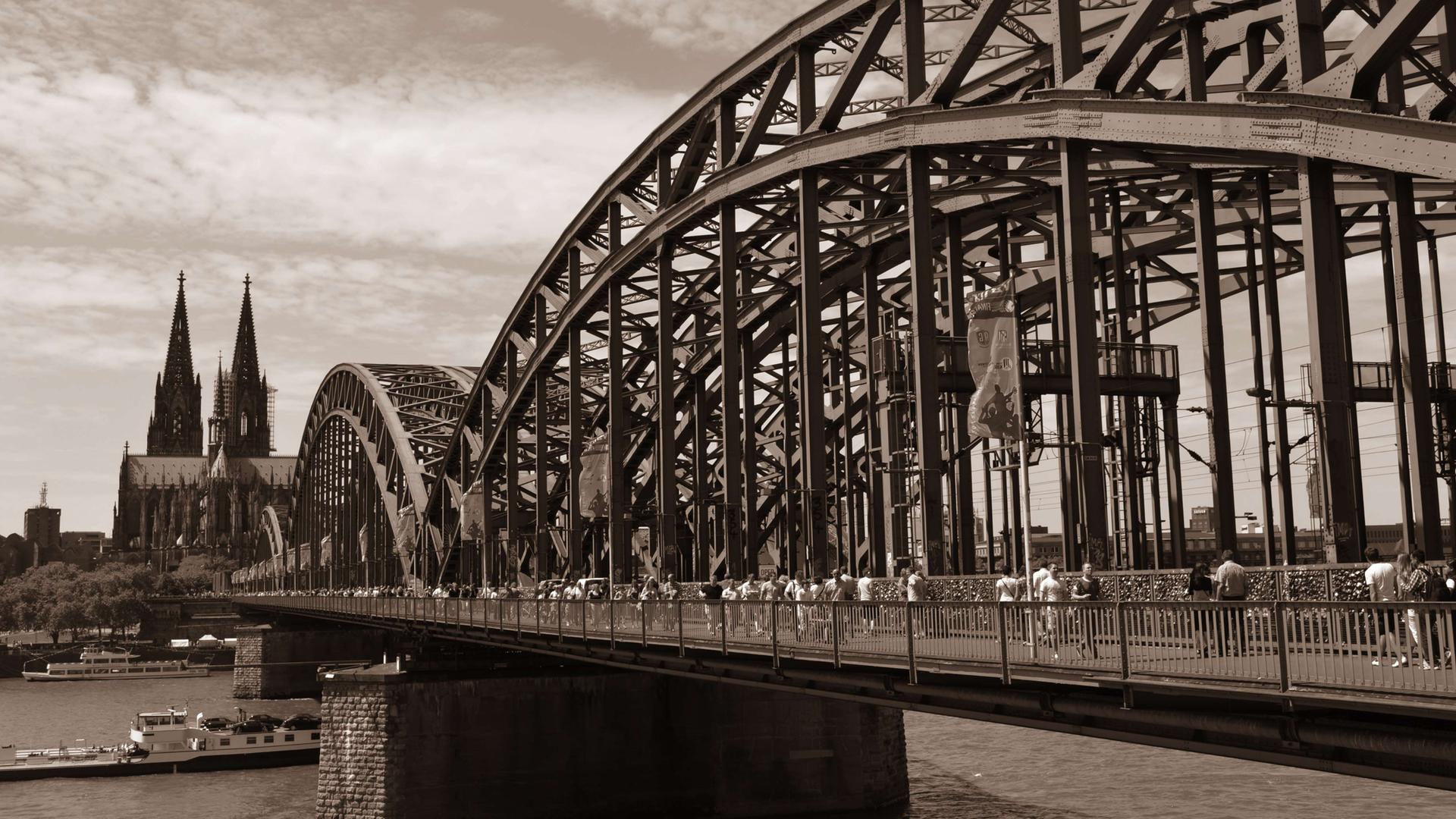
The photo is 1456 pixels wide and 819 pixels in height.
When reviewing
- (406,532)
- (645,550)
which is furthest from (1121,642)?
(406,532)

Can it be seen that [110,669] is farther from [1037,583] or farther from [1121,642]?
[1121,642]

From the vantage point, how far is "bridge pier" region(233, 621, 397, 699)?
105 m

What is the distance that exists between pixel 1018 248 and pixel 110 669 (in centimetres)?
10647

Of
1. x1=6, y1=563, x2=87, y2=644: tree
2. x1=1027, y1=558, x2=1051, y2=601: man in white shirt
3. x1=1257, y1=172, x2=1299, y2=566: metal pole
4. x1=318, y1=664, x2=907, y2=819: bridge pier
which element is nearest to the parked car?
x1=318, y1=664, x2=907, y2=819: bridge pier

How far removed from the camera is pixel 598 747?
4428cm

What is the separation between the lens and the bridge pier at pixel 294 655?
105312 mm

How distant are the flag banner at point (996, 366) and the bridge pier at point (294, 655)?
84.5 m

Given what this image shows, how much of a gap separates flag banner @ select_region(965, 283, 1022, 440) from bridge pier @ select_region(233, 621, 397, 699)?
8448 cm

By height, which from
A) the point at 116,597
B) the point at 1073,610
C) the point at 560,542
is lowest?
the point at 1073,610

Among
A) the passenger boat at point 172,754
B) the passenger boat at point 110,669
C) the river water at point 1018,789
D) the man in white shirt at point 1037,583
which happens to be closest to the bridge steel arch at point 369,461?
the passenger boat at point 172,754

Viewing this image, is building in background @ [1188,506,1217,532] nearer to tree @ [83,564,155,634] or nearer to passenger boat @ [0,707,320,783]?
passenger boat @ [0,707,320,783]

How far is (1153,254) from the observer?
41094 mm

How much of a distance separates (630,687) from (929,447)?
18298 mm

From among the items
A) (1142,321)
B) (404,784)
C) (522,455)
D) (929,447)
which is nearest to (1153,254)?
(1142,321)
